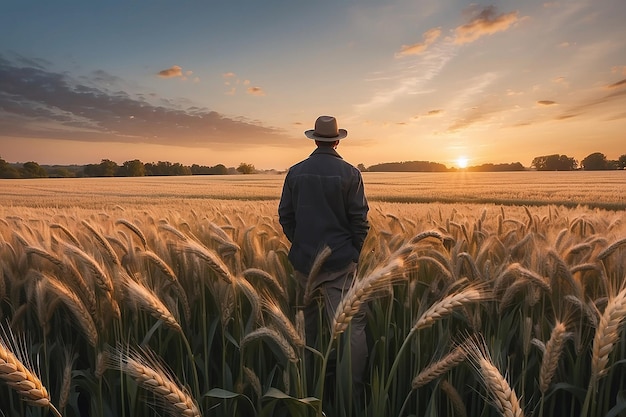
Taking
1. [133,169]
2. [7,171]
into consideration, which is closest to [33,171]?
[7,171]

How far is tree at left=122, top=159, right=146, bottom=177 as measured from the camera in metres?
64.4

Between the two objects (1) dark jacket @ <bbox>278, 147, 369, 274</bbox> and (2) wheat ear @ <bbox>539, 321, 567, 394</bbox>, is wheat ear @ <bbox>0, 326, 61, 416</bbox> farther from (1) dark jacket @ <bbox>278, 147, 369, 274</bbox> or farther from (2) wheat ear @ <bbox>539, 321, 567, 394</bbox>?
(1) dark jacket @ <bbox>278, 147, 369, 274</bbox>

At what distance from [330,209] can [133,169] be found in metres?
67.0

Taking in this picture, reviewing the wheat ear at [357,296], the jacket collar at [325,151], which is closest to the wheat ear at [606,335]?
the wheat ear at [357,296]

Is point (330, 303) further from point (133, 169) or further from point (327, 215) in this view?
point (133, 169)

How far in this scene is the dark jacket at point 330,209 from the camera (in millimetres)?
3336

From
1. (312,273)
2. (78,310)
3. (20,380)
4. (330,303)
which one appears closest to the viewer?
(20,380)

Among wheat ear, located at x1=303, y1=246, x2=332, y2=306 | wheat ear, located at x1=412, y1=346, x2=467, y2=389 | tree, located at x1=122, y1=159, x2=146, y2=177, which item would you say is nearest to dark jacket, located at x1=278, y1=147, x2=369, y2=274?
wheat ear, located at x1=303, y1=246, x2=332, y2=306

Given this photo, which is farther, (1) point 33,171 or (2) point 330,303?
(1) point 33,171

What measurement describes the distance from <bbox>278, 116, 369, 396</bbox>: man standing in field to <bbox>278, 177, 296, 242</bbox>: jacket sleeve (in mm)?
73

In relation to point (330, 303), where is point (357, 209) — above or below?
above

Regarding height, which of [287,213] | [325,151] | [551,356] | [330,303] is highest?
[325,151]

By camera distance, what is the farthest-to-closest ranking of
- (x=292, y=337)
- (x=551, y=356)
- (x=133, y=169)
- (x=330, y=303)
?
(x=133, y=169)
(x=330, y=303)
(x=292, y=337)
(x=551, y=356)

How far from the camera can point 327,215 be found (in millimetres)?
3398
